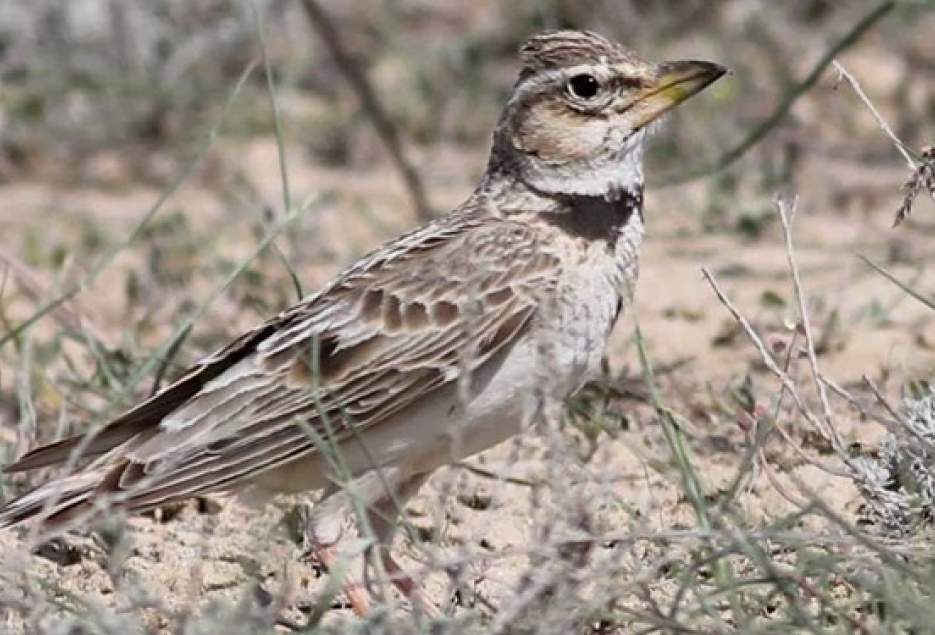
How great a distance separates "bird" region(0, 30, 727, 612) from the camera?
15.5 feet

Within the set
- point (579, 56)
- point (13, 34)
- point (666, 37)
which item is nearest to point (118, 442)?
point (579, 56)

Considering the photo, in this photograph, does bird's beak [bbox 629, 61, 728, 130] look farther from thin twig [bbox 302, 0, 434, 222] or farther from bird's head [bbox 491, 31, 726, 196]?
thin twig [bbox 302, 0, 434, 222]

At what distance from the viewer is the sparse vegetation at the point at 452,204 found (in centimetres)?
401

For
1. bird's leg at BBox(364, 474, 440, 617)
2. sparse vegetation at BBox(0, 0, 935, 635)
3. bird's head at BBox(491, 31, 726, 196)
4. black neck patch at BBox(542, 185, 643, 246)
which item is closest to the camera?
sparse vegetation at BBox(0, 0, 935, 635)

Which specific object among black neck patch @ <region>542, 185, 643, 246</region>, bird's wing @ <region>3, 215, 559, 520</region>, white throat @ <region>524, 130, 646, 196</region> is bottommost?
bird's wing @ <region>3, 215, 559, 520</region>

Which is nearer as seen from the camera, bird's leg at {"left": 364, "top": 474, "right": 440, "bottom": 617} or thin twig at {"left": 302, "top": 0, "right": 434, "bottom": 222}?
bird's leg at {"left": 364, "top": 474, "right": 440, "bottom": 617}

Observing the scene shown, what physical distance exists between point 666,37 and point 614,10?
238mm

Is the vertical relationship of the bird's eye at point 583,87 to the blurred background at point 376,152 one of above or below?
above

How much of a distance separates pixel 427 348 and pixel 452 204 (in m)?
3.41

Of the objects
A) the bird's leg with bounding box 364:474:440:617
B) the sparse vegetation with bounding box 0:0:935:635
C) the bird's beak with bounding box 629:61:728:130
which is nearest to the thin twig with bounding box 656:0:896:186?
the sparse vegetation with bounding box 0:0:935:635

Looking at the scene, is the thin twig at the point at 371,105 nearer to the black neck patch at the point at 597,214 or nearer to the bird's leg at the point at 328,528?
the black neck patch at the point at 597,214

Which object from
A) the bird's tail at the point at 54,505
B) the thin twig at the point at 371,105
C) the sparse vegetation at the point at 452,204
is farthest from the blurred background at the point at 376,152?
the bird's tail at the point at 54,505

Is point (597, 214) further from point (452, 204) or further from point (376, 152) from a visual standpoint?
point (376, 152)

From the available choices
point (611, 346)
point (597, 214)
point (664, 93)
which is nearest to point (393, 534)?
point (597, 214)
